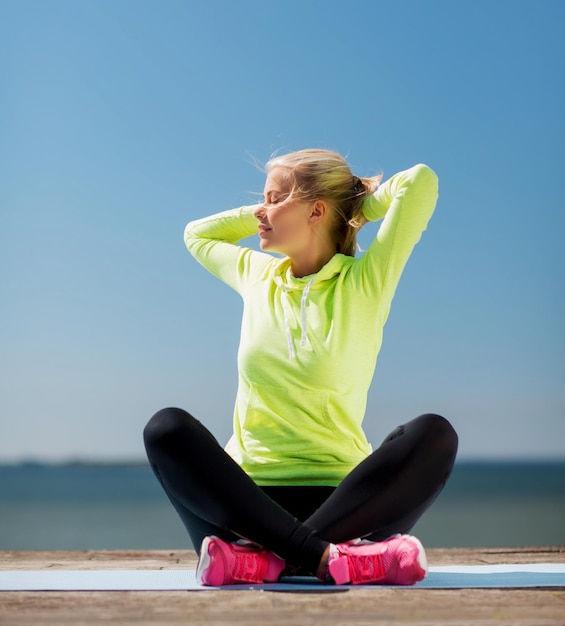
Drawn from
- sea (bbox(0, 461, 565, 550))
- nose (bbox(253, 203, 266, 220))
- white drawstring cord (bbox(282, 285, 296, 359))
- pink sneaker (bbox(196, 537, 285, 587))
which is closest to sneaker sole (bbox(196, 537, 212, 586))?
pink sneaker (bbox(196, 537, 285, 587))

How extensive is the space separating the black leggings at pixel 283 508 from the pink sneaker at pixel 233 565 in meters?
0.04

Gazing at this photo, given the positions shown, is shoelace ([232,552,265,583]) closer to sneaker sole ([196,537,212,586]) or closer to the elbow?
sneaker sole ([196,537,212,586])

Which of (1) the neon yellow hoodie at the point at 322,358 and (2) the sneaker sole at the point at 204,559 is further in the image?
(1) the neon yellow hoodie at the point at 322,358

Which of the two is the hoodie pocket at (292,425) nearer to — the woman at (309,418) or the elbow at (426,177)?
the woman at (309,418)

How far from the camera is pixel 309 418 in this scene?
2.22 m

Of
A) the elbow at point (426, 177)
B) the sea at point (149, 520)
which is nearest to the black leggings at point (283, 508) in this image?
the elbow at point (426, 177)

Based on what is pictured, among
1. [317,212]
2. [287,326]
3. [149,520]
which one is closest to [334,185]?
[317,212]

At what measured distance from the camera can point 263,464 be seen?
7.27 feet

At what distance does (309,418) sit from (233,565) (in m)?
0.45

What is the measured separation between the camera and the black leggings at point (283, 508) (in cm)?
193

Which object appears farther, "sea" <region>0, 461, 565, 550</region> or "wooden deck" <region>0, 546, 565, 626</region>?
"sea" <region>0, 461, 565, 550</region>

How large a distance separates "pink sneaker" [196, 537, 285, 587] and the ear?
3.07 ft

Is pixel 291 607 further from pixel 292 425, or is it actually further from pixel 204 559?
pixel 292 425

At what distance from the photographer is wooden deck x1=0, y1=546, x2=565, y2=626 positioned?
1.45 meters
